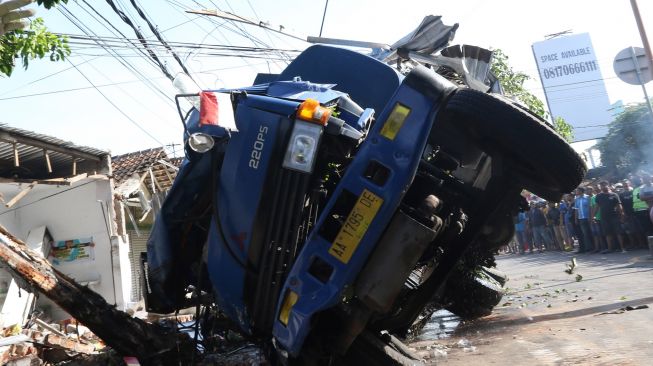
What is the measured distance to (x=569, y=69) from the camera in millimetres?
39594

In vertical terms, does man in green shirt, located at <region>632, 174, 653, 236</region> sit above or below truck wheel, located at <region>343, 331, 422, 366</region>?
below

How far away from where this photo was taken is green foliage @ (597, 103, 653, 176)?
2678cm

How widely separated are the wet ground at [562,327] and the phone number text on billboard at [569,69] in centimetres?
3158

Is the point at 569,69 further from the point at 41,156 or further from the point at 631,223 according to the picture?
the point at 41,156

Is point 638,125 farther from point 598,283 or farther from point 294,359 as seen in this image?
point 294,359

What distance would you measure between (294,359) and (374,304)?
975mm

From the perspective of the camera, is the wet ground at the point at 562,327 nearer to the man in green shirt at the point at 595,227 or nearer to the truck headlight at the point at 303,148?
the truck headlight at the point at 303,148

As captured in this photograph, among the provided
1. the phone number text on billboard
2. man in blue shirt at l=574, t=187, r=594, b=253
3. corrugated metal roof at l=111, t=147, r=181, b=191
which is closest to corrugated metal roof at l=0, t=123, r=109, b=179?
corrugated metal roof at l=111, t=147, r=181, b=191

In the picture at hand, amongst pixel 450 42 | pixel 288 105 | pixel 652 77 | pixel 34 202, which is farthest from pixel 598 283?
pixel 34 202

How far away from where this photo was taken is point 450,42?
5754 millimetres

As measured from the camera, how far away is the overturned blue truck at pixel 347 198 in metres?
3.67

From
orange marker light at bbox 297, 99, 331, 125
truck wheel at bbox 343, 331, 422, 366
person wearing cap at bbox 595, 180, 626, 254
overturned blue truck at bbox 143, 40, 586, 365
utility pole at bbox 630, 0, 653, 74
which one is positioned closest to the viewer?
overturned blue truck at bbox 143, 40, 586, 365

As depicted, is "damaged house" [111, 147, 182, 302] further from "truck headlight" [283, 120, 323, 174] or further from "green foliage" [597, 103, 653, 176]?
"green foliage" [597, 103, 653, 176]

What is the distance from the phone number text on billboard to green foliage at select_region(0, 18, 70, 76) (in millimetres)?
37130
